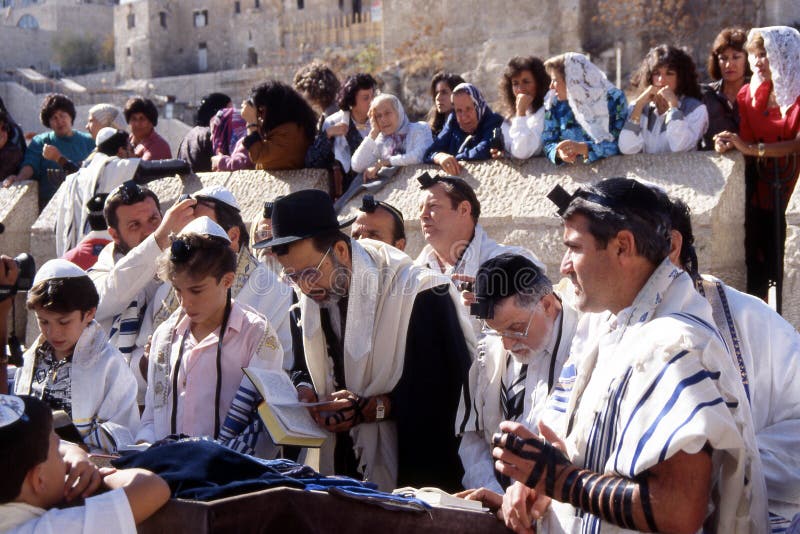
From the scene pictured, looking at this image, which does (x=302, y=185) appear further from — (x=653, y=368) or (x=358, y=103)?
(x=653, y=368)

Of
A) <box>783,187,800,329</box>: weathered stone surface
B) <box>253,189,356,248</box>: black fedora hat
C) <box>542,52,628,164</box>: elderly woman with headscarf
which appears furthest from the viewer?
<box>542,52,628,164</box>: elderly woman with headscarf

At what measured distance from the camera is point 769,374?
2.68 meters

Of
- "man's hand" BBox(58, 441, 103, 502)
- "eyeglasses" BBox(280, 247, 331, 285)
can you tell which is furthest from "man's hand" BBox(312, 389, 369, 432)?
"man's hand" BBox(58, 441, 103, 502)

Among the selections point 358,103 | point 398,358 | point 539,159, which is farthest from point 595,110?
point 398,358

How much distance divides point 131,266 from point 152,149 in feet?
10.0

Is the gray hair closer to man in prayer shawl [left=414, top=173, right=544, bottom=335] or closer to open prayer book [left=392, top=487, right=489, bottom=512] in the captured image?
man in prayer shawl [left=414, top=173, right=544, bottom=335]

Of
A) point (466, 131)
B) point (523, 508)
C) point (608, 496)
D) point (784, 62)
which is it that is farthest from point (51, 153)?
point (608, 496)

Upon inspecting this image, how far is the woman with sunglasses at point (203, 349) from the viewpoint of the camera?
3.55 m

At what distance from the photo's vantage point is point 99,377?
3641 millimetres

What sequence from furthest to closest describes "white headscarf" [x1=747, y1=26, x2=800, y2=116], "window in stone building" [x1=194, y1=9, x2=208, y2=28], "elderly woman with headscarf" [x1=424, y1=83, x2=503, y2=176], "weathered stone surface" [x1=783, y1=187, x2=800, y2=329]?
1. "window in stone building" [x1=194, y1=9, x2=208, y2=28]
2. "elderly woman with headscarf" [x1=424, y1=83, x2=503, y2=176]
3. "white headscarf" [x1=747, y1=26, x2=800, y2=116]
4. "weathered stone surface" [x1=783, y1=187, x2=800, y2=329]

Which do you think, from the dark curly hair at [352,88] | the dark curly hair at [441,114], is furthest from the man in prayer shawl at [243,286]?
the dark curly hair at [441,114]

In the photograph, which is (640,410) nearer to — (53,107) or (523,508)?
(523,508)

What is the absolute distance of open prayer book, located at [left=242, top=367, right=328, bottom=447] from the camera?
132 inches

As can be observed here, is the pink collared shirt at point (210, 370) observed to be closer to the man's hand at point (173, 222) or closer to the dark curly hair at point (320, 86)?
the man's hand at point (173, 222)
